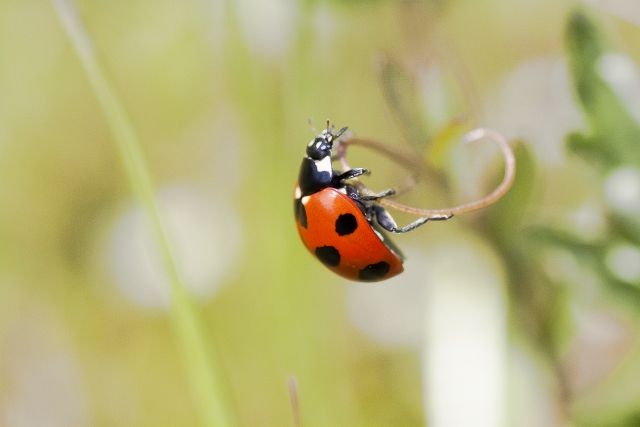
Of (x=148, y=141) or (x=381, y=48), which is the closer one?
(x=381, y=48)

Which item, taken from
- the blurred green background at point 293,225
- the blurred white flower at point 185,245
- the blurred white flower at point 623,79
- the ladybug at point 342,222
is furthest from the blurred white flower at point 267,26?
the blurred white flower at point 623,79

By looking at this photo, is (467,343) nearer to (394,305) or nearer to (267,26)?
(394,305)

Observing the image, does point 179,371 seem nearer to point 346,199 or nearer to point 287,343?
point 287,343

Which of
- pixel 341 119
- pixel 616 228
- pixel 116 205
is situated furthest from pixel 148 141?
pixel 616 228

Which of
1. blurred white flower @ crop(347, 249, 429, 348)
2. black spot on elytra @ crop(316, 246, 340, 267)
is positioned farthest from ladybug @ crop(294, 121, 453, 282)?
blurred white flower @ crop(347, 249, 429, 348)

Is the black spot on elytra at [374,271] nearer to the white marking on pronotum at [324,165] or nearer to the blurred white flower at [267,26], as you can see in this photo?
the white marking on pronotum at [324,165]

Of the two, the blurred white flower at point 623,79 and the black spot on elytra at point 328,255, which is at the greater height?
the blurred white flower at point 623,79

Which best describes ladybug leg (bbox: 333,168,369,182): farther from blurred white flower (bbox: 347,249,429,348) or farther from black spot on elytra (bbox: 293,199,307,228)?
blurred white flower (bbox: 347,249,429,348)
